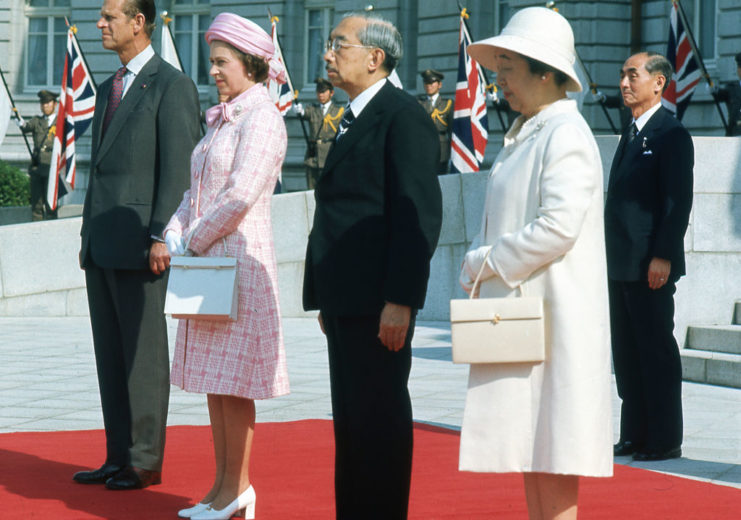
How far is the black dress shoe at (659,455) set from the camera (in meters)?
6.49

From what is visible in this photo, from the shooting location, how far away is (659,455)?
6.49 meters

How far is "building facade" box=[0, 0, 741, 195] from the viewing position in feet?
68.5

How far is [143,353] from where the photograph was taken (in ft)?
18.4

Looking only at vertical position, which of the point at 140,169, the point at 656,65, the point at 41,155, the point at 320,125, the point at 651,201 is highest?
the point at 656,65

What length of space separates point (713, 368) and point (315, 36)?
20748mm

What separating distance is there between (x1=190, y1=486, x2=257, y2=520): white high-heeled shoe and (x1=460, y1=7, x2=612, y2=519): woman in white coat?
4.47 ft

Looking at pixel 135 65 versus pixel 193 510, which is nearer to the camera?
pixel 193 510

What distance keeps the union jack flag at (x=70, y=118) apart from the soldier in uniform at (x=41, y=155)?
3.70 metres

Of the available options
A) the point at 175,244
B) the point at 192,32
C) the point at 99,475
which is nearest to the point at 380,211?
the point at 175,244

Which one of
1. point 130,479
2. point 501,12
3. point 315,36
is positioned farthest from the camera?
point 315,36

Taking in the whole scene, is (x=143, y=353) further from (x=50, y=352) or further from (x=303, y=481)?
(x=50, y=352)

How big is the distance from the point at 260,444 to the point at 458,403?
1860 millimetres

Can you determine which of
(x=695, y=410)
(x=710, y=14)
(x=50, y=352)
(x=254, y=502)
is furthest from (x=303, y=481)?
(x=710, y=14)

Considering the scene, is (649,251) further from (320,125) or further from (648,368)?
(320,125)
